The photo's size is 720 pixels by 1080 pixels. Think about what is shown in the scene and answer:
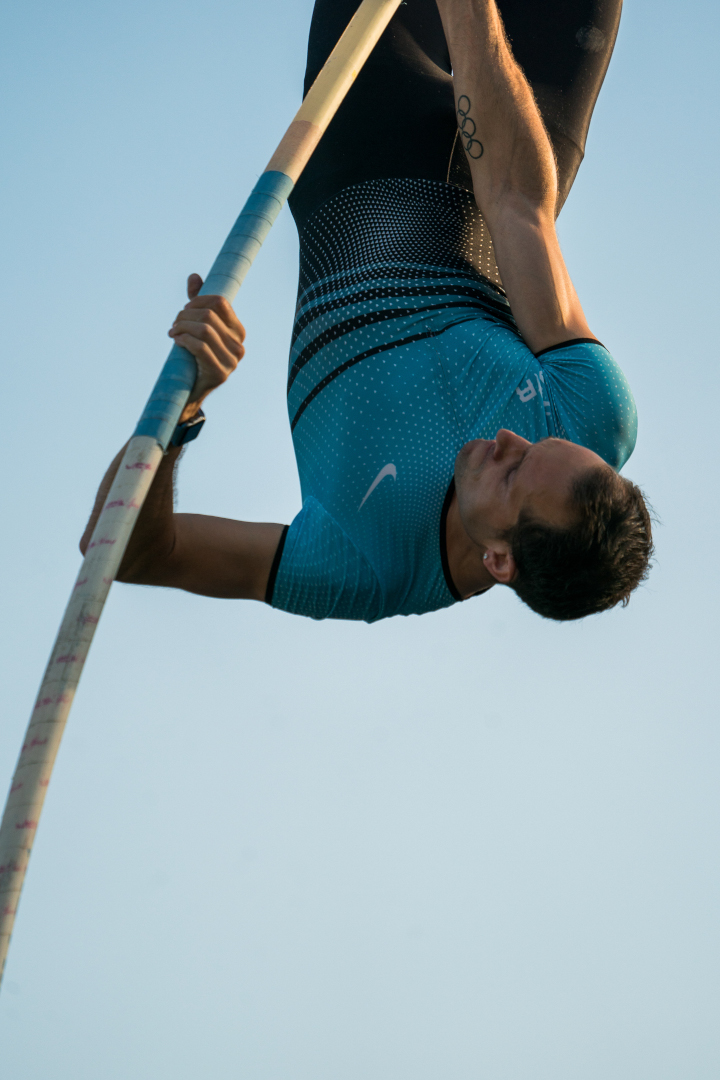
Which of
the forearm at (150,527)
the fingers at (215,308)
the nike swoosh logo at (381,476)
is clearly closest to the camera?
the fingers at (215,308)

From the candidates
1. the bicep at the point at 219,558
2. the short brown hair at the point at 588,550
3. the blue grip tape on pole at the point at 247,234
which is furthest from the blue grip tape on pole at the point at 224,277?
the short brown hair at the point at 588,550

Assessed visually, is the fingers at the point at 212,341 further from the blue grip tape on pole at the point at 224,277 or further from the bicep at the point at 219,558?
the bicep at the point at 219,558

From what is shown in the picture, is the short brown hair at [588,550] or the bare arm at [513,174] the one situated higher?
the bare arm at [513,174]

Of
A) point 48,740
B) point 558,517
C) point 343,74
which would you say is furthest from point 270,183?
point 48,740

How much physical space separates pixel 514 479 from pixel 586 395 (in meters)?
0.49

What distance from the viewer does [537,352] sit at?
4781 mm

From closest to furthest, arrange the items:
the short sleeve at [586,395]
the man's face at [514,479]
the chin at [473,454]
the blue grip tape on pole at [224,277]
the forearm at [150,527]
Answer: the blue grip tape on pole at [224,277] < the forearm at [150,527] < the man's face at [514,479] < the chin at [473,454] < the short sleeve at [586,395]

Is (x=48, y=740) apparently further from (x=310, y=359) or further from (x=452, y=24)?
(x=452, y=24)

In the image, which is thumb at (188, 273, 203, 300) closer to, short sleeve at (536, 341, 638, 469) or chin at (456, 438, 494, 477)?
chin at (456, 438, 494, 477)

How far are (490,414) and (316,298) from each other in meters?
1.06

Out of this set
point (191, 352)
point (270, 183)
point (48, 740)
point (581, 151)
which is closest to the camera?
point (48, 740)

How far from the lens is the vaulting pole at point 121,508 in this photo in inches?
122

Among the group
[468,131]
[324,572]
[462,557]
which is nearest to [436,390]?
[462,557]

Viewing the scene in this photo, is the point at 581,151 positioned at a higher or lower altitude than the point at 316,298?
higher
